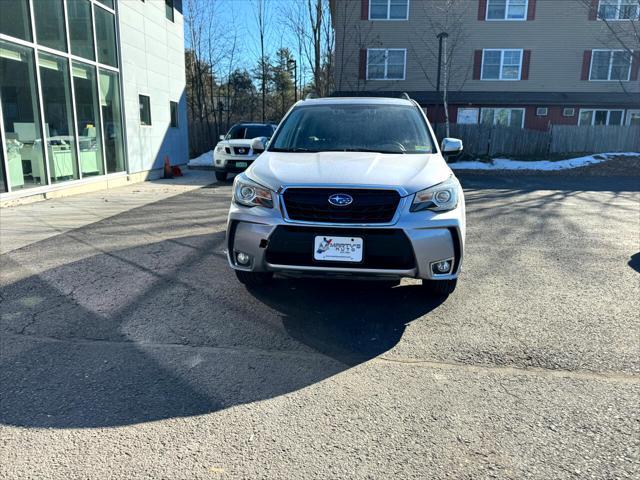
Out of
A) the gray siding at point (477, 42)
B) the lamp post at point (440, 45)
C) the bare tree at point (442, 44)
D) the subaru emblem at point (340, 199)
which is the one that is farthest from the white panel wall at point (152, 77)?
the bare tree at point (442, 44)

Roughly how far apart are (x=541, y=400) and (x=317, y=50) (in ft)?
86.1

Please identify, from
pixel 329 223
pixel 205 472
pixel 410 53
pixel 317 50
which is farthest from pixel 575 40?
pixel 205 472

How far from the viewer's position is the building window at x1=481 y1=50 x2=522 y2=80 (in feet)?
78.8

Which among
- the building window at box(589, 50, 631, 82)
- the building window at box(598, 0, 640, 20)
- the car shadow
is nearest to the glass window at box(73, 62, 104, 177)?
the car shadow

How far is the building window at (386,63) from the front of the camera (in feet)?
79.9

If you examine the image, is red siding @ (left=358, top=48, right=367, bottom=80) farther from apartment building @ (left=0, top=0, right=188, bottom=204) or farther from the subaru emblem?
the subaru emblem

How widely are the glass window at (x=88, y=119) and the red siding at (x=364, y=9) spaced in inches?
650

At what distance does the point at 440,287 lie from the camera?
156 inches

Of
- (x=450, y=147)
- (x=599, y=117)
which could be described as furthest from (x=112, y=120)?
(x=599, y=117)

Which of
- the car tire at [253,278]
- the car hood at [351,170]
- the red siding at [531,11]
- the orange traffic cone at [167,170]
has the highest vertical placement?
the red siding at [531,11]

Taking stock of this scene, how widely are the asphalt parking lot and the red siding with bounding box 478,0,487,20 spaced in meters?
22.4

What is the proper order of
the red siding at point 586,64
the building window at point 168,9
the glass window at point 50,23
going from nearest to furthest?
1. the glass window at point 50,23
2. the building window at point 168,9
3. the red siding at point 586,64

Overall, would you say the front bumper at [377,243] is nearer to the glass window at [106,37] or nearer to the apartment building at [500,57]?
the glass window at [106,37]

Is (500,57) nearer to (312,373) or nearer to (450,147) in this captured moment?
(450,147)
